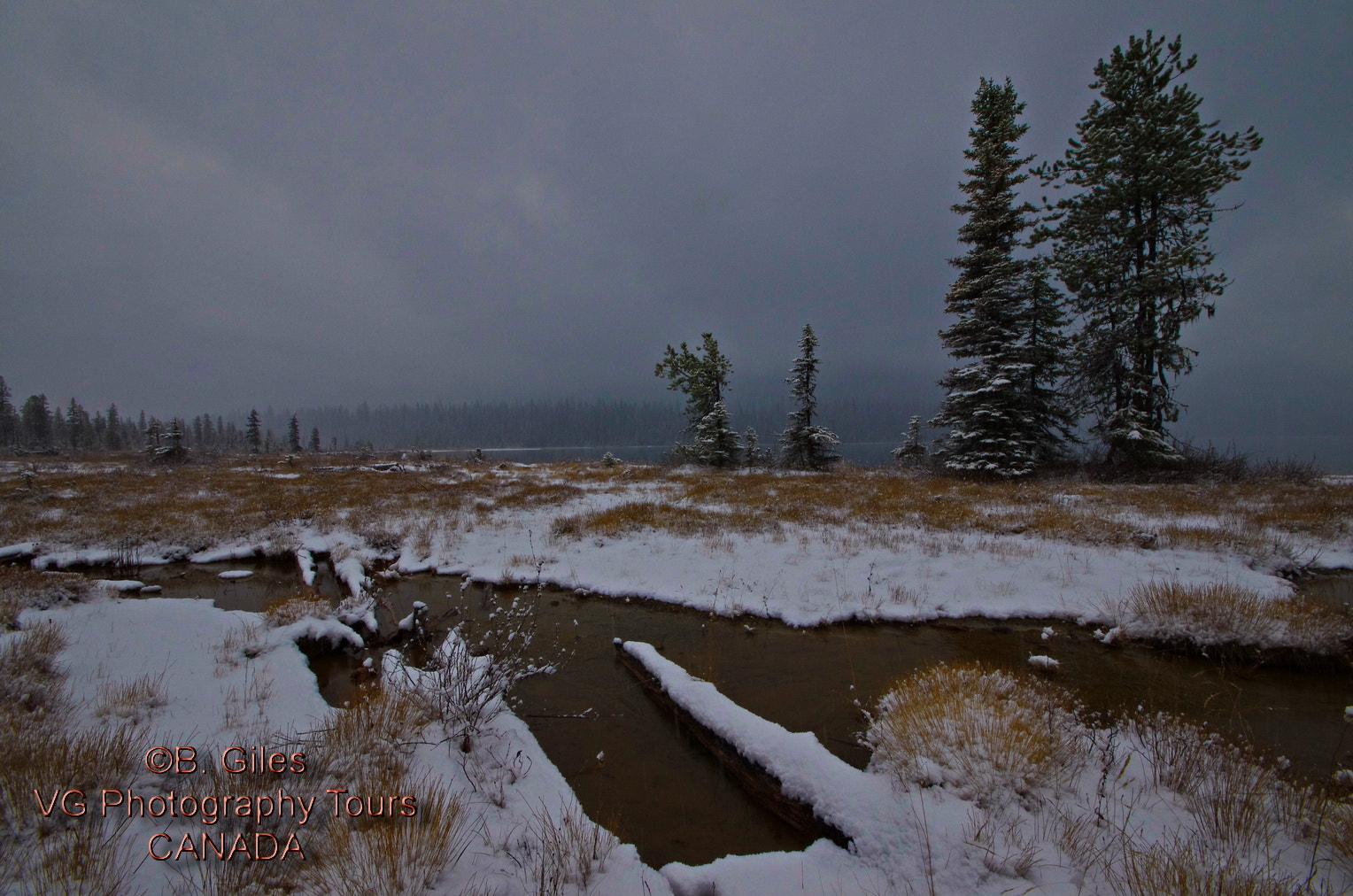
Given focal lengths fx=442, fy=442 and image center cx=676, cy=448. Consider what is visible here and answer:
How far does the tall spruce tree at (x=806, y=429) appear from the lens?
28.0m

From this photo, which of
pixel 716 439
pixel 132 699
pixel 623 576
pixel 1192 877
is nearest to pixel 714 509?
pixel 623 576

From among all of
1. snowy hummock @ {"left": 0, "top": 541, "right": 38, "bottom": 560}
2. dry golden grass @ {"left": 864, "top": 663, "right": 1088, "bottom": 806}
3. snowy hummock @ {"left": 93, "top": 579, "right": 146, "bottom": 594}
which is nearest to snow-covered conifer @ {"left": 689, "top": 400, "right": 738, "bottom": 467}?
snowy hummock @ {"left": 93, "top": 579, "right": 146, "bottom": 594}

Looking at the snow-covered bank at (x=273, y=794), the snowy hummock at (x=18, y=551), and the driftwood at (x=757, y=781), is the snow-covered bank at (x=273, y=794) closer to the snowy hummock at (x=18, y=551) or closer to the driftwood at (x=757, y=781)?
the driftwood at (x=757, y=781)

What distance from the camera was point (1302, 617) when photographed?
5953mm

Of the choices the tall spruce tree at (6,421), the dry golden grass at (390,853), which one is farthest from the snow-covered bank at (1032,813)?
the tall spruce tree at (6,421)

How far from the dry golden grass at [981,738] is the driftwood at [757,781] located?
2.54ft

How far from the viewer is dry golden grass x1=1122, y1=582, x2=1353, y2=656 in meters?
5.78

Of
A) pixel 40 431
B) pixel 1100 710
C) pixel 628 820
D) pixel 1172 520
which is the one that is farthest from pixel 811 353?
pixel 40 431

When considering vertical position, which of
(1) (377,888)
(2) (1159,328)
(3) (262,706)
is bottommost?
(3) (262,706)

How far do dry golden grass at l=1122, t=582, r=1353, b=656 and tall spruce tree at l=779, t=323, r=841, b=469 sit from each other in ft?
69.1

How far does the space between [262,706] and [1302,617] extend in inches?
502

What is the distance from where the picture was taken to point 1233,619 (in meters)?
6.18

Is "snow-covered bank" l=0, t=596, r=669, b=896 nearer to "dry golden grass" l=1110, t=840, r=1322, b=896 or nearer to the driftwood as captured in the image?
the driftwood

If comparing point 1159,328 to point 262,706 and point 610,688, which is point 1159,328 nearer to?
point 610,688
